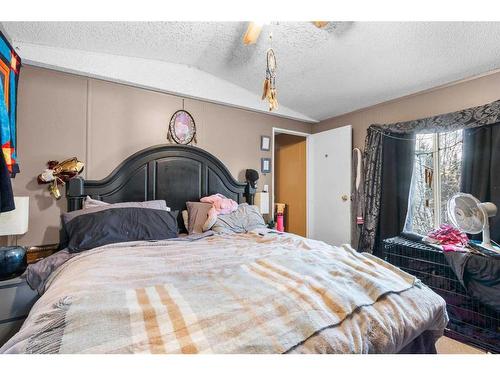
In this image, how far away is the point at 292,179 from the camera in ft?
13.8

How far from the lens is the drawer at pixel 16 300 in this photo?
4.74 ft

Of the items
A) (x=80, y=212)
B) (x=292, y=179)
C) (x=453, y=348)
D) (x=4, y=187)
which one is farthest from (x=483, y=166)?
(x=4, y=187)

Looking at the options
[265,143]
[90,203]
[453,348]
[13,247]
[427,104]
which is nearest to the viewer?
[13,247]

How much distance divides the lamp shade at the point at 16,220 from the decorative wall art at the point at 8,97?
220mm

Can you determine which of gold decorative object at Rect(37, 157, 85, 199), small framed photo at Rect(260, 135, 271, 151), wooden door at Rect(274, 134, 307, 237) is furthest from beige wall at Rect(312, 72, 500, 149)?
gold decorative object at Rect(37, 157, 85, 199)

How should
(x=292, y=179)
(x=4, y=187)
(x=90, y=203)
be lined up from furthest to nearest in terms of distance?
(x=292, y=179)
(x=90, y=203)
(x=4, y=187)

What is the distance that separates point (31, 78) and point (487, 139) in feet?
13.5

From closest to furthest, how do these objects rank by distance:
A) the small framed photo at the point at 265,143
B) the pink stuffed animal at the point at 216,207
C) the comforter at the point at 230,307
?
the comforter at the point at 230,307
the pink stuffed animal at the point at 216,207
the small framed photo at the point at 265,143

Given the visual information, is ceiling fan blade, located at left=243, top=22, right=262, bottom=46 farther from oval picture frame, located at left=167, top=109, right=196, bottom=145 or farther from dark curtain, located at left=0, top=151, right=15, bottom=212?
dark curtain, located at left=0, top=151, right=15, bottom=212

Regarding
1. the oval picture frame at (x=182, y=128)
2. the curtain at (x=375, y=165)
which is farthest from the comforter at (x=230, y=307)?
the curtain at (x=375, y=165)

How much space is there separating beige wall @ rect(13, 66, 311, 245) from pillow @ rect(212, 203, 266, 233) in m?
0.95

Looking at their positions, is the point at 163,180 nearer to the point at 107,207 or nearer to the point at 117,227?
the point at 107,207

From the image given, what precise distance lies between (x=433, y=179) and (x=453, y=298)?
4.15 ft

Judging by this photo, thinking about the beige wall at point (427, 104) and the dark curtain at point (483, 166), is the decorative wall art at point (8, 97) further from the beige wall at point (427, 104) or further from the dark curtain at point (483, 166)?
the dark curtain at point (483, 166)
